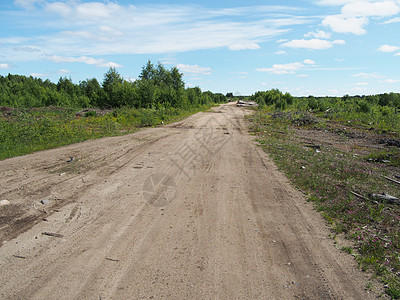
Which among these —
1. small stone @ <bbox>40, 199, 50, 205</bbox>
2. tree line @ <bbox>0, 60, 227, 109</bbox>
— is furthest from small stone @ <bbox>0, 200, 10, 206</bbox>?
tree line @ <bbox>0, 60, 227, 109</bbox>

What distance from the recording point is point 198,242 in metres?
3.99

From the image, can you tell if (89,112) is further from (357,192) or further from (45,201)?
(357,192)

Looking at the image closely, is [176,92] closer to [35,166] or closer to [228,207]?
[35,166]

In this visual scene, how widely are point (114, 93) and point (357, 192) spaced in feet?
94.5

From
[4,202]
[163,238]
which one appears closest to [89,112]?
[4,202]

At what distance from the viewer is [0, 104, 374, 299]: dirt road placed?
3.07 m

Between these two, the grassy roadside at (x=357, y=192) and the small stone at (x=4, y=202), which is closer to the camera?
the grassy roadside at (x=357, y=192)

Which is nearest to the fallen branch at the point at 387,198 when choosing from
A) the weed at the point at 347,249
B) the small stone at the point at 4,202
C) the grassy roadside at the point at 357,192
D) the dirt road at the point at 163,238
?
the grassy roadside at the point at 357,192

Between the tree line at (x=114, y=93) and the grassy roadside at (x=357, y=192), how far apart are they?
20.4 metres

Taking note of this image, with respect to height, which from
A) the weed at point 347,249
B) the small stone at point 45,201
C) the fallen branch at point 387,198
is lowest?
the weed at point 347,249

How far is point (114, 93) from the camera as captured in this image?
1174 inches

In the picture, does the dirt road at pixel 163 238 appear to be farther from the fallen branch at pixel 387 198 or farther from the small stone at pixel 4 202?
the fallen branch at pixel 387 198

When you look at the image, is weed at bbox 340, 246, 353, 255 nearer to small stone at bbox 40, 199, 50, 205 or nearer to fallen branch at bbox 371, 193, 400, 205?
fallen branch at bbox 371, 193, 400, 205

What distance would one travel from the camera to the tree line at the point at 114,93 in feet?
96.3
